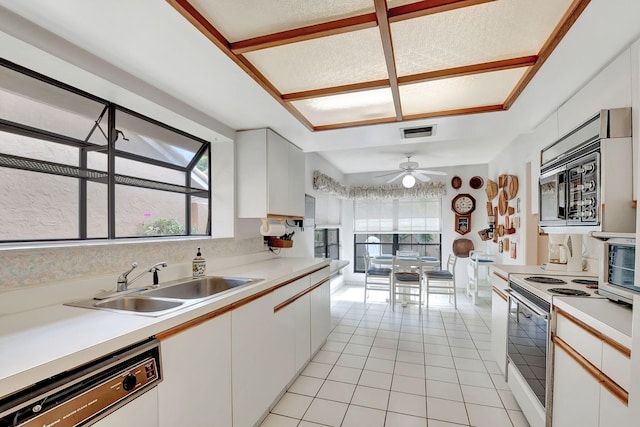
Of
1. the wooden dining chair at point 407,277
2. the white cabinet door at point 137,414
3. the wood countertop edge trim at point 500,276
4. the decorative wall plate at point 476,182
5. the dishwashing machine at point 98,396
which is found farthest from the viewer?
the decorative wall plate at point 476,182

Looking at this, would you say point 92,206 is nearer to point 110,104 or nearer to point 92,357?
point 110,104

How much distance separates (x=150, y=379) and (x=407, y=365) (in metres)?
2.23

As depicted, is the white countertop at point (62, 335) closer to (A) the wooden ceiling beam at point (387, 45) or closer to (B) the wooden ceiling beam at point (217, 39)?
(B) the wooden ceiling beam at point (217, 39)

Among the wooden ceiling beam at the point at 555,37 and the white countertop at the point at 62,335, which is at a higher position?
the wooden ceiling beam at the point at 555,37

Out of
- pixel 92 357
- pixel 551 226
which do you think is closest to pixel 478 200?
pixel 551 226

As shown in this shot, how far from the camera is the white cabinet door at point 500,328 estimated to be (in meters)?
2.26

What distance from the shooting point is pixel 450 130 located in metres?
2.82

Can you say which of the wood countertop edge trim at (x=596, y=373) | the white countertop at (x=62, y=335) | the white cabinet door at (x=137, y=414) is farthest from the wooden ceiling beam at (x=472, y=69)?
the white cabinet door at (x=137, y=414)

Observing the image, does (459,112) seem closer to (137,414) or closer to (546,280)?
(546,280)

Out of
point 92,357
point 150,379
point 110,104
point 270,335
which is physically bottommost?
point 270,335

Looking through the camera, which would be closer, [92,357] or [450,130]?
[92,357]

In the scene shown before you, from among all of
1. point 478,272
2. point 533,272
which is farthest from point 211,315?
point 478,272

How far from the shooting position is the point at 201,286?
2076 millimetres

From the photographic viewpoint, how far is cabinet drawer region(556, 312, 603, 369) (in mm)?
1146
